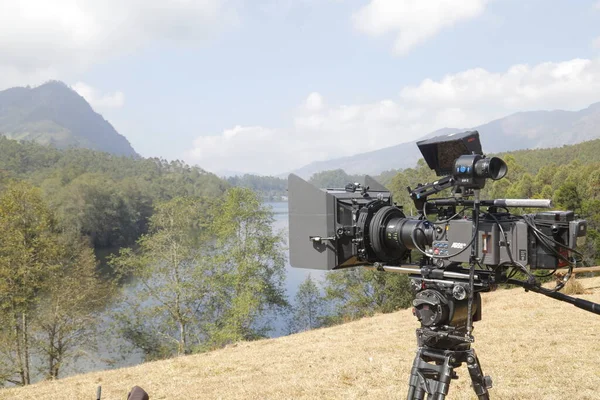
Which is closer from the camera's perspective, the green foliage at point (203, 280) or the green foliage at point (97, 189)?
the green foliage at point (203, 280)

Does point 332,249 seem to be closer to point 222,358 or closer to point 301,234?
point 301,234

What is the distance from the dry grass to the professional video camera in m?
1.83

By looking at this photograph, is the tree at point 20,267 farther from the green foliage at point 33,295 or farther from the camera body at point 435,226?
the camera body at point 435,226

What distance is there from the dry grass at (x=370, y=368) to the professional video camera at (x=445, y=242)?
1.83m

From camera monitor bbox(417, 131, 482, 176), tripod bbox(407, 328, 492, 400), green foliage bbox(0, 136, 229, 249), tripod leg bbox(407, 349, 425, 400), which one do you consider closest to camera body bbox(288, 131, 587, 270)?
camera monitor bbox(417, 131, 482, 176)

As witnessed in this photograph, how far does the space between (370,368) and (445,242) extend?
11.4ft

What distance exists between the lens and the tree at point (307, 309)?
25812 mm

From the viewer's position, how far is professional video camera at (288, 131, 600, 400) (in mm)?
2404

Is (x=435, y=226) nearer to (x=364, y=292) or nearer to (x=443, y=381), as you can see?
(x=443, y=381)

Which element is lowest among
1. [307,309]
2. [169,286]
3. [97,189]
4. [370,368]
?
[307,309]

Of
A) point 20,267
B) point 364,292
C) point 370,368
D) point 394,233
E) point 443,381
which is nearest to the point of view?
point 443,381

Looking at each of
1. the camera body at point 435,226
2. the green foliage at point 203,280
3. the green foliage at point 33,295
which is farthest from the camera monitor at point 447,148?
the green foliage at point 203,280

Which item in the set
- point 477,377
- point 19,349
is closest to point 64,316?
point 19,349

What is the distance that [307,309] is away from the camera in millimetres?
26250
